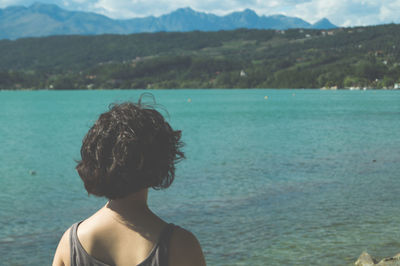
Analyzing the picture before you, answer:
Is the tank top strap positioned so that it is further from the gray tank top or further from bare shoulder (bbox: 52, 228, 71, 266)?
bare shoulder (bbox: 52, 228, 71, 266)

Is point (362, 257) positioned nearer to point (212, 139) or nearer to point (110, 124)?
point (110, 124)

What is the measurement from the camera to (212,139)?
1745 inches

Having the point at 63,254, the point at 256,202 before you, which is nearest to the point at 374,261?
the point at 256,202

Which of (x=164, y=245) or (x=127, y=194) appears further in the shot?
(x=127, y=194)

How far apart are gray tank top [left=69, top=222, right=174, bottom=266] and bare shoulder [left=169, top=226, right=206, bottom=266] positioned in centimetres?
3

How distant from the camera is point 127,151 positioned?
7.50ft

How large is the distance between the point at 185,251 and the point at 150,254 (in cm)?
17

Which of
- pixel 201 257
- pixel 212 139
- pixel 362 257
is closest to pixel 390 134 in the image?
pixel 212 139

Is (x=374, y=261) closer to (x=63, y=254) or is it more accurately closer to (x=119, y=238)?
(x=119, y=238)

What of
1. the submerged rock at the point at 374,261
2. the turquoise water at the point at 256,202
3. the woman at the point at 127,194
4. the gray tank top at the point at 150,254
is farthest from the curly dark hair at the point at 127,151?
the submerged rock at the point at 374,261

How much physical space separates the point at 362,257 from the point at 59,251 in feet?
30.6

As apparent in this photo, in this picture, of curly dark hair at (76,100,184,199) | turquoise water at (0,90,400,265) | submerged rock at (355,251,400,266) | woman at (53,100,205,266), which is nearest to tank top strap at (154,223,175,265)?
woman at (53,100,205,266)

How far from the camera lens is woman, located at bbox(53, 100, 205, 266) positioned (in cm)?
229

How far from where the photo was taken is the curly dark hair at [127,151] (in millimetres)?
2297
